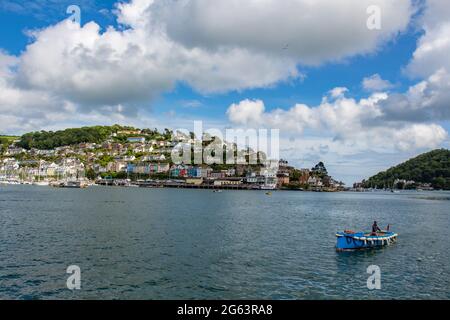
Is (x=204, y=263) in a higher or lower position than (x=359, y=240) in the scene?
lower

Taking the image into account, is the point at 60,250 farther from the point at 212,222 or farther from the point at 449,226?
the point at 449,226

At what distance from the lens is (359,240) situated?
4022 centimetres

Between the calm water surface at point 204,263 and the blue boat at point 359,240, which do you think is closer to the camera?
the calm water surface at point 204,263

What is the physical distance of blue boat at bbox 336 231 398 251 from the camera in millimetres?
39188

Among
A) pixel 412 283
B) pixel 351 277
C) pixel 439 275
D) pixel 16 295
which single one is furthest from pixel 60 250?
pixel 439 275

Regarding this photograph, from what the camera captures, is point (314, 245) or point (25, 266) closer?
point (25, 266)

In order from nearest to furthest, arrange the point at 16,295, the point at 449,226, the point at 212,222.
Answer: the point at 16,295 < the point at 212,222 < the point at 449,226

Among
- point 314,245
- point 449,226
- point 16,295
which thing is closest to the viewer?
point 16,295

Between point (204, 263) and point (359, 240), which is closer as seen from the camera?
point (204, 263)

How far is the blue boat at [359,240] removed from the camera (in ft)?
129

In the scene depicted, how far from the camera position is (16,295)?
2275 centimetres

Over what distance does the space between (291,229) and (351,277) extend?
85.7ft

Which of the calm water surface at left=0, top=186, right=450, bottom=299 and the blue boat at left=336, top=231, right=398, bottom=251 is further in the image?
the blue boat at left=336, top=231, right=398, bottom=251
